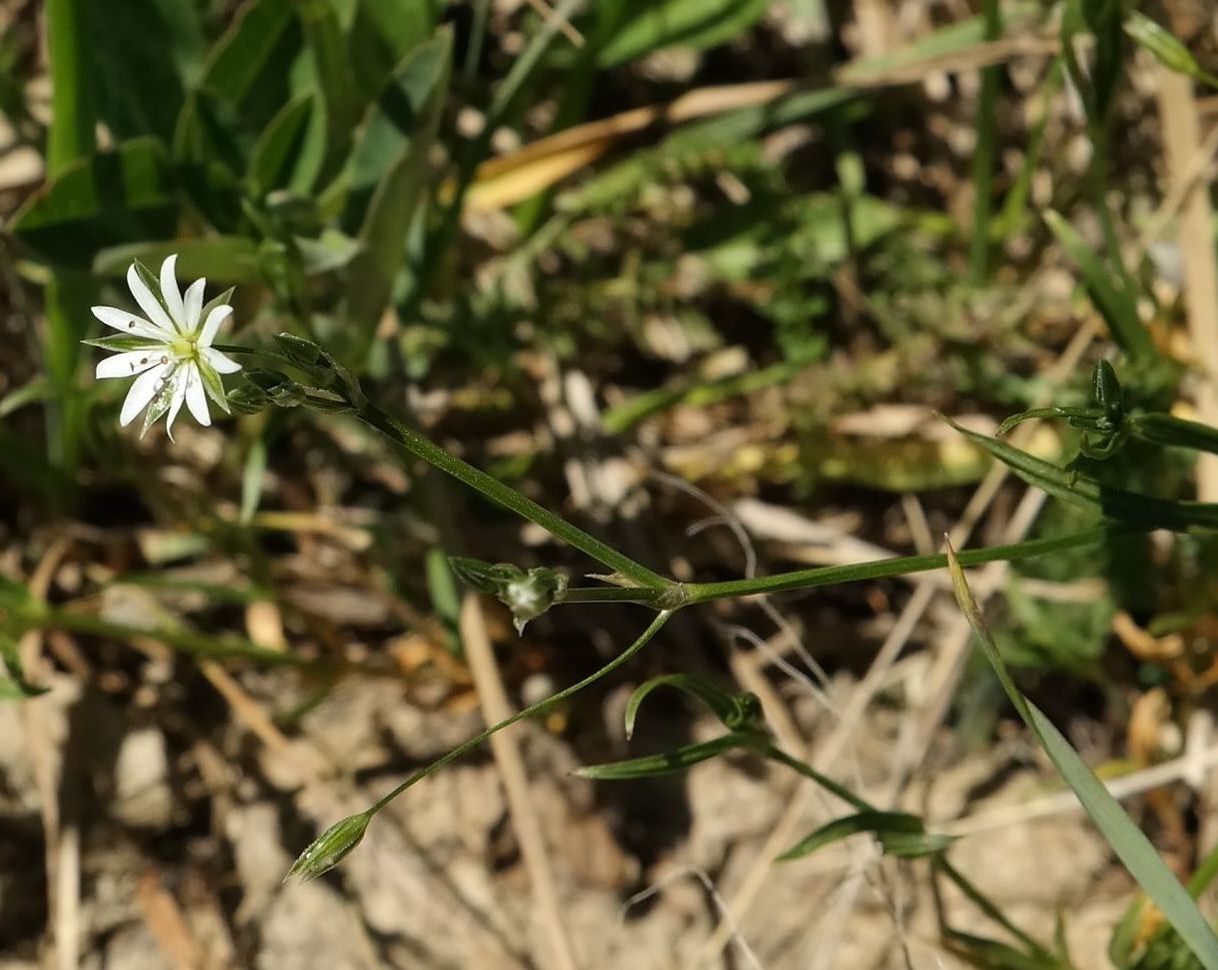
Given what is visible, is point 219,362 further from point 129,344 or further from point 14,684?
point 14,684

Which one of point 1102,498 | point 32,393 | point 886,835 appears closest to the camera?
point 1102,498

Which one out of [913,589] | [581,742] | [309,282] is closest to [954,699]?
[913,589]

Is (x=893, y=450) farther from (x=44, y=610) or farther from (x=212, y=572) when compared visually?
(x=44, y=610)

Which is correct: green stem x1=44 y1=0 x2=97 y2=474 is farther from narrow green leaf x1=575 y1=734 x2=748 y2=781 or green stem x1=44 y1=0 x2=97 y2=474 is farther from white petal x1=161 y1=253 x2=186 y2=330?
narrow green leaf x1=575 y1=734 x2=748 y2=781

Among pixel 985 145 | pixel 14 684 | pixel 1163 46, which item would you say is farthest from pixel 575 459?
pixel 1163 46

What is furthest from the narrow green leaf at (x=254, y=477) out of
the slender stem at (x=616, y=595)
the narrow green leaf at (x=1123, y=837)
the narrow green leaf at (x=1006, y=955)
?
the narrow green leaf at (x=1006, y=955)
